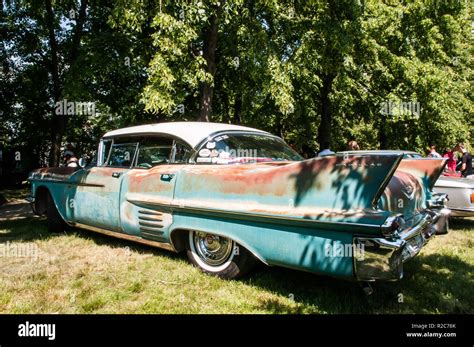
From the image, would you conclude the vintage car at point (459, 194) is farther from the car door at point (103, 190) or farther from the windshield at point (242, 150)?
the car door at point (103, 190)

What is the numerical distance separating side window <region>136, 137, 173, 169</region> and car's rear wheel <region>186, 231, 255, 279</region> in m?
1.08

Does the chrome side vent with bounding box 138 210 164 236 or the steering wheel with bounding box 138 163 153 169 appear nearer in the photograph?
the chrome side vent with bounding box 138 210 164 236

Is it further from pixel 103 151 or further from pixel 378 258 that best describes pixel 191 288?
pixel 103 151

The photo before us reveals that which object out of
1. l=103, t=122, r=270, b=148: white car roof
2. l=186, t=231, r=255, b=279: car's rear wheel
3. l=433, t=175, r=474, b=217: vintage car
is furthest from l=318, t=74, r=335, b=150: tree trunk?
l=186, t=231, r=255, b=279: car's rear wheel

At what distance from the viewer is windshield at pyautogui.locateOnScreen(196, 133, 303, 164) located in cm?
422

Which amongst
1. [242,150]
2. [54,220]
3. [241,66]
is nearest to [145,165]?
[242,150]

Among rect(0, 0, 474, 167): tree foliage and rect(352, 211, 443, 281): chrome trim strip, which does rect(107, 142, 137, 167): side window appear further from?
rect(352, 211, 443, 281): chrome trim strip

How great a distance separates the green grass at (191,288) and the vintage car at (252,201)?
0.99 feet

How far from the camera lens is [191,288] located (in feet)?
11.9

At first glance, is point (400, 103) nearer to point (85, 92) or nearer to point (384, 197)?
point (85, 92)

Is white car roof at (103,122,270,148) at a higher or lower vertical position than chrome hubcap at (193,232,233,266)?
higher

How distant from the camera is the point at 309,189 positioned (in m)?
3.03

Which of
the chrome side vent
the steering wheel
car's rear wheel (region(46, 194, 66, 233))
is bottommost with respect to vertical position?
car's rear wheel (region(46, 194, 66, 233))

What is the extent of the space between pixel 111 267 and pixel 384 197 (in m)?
3.15
